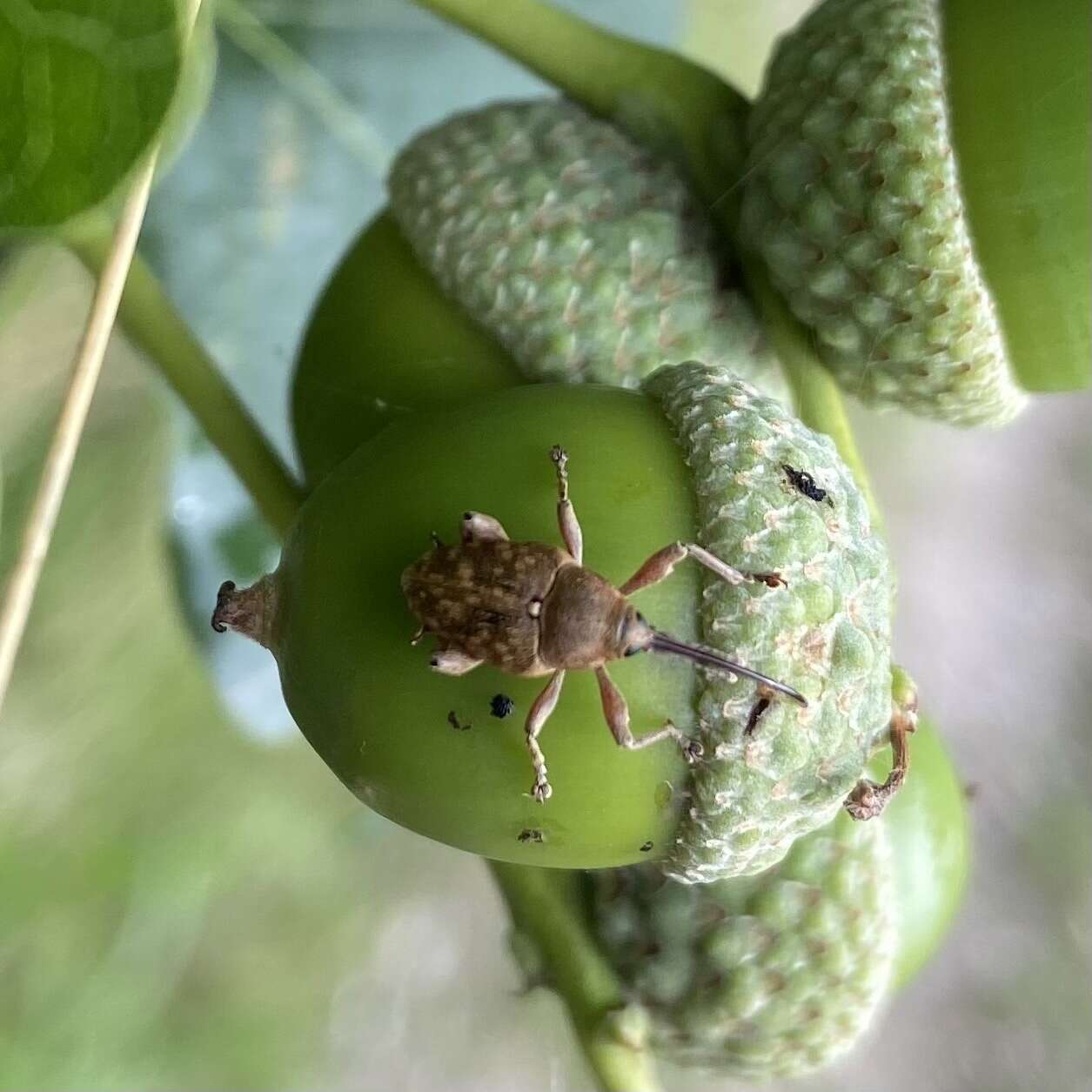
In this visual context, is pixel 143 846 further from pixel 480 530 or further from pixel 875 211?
pixel 875 211

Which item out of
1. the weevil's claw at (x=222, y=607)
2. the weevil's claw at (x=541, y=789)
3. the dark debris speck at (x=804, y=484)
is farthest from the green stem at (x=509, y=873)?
the dark debris speck at (x=804, y=484)

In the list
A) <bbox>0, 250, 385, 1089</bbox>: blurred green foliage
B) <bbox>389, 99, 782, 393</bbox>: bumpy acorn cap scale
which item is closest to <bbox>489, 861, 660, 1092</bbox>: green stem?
<bbox>389, 99, 782, 393</bbox>: bumpy acorn cap scale

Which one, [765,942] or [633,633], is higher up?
[633,633]

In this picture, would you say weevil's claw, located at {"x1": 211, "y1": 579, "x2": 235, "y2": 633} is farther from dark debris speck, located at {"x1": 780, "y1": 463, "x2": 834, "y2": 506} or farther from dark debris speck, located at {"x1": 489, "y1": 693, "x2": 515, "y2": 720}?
dark debris speck, located at {"x1": 780, "y1": 463, "x2": 834, "y2": 506}

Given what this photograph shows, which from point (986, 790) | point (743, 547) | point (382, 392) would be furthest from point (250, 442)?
point (986, 790)

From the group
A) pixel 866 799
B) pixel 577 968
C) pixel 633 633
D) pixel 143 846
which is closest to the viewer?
pixel 633 633

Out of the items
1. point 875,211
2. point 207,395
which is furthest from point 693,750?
point 207,395
